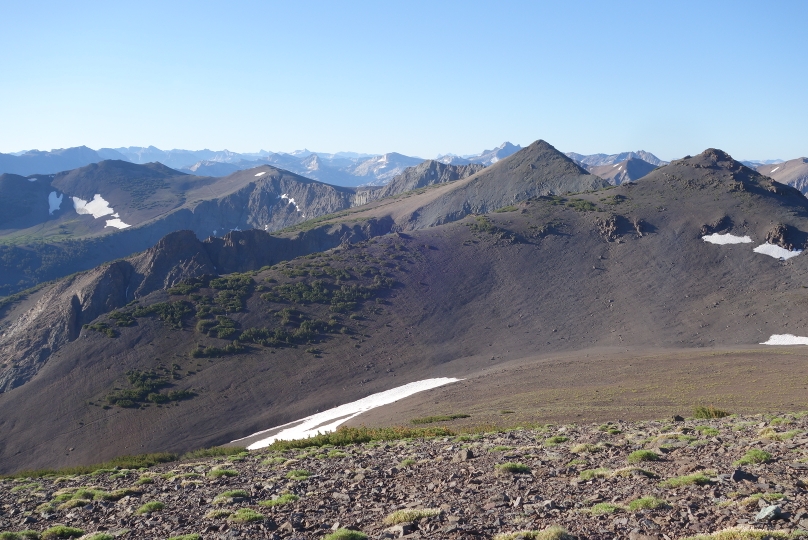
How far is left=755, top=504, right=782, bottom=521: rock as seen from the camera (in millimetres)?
9898

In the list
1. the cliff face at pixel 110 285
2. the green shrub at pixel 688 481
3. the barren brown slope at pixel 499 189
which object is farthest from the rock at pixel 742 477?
the barren brown slope at pixel 499 189

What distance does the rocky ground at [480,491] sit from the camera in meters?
11.1

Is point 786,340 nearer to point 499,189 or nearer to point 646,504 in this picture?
point 646,504

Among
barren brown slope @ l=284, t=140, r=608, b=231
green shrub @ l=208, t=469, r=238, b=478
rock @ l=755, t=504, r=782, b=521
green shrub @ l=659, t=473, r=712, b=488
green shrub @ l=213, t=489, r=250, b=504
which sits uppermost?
barren brown slope @ l=284, t=140, r=608, b=231

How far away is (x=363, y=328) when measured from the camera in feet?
201

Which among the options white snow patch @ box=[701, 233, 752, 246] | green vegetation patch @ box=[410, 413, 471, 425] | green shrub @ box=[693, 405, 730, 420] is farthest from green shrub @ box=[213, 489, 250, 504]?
white snow patch @ box=[701, 233, 752, 246]

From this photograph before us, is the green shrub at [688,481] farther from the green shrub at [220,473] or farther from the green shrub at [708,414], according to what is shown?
the green shrub at [708,414]

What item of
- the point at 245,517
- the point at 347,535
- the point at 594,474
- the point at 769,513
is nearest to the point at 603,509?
the point at 769,513

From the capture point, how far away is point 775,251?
70.6 m

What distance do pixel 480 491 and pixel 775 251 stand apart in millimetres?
69885

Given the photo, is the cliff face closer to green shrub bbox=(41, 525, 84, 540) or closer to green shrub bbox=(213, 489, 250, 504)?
green shrub bbox=(41, 525, 84, 540)

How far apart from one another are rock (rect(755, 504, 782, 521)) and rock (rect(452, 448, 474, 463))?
909 centimetres

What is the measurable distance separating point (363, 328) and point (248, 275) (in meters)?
17.6

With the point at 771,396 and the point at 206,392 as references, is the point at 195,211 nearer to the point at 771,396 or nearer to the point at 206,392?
the point at 206,392
